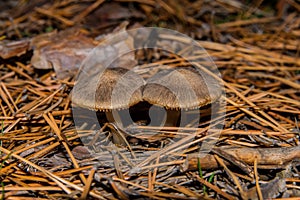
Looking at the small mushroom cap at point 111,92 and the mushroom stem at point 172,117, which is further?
the mushroom stem at point 172,117

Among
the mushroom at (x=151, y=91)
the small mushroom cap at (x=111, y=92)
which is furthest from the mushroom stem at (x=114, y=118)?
the small mushroom cap at (x=111, y=92)

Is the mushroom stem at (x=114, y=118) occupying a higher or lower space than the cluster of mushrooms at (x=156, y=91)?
lower

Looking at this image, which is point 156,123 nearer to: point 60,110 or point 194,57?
point 60,110

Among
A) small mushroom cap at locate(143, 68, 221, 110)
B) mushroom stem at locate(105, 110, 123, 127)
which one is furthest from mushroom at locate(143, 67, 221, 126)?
mushroom stem at locate(105, 110, 123, 127)

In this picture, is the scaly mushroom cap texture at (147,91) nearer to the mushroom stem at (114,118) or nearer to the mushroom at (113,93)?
the mushroom at (113,93)

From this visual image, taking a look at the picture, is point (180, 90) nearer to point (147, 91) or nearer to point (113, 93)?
point (147, 91)

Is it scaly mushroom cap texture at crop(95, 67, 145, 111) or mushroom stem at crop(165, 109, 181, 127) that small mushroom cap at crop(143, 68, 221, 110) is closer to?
scaly mushroom cap texture at crop(95, 67, 145, 111)

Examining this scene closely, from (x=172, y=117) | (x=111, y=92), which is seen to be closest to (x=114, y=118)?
(x=111, y=92)
